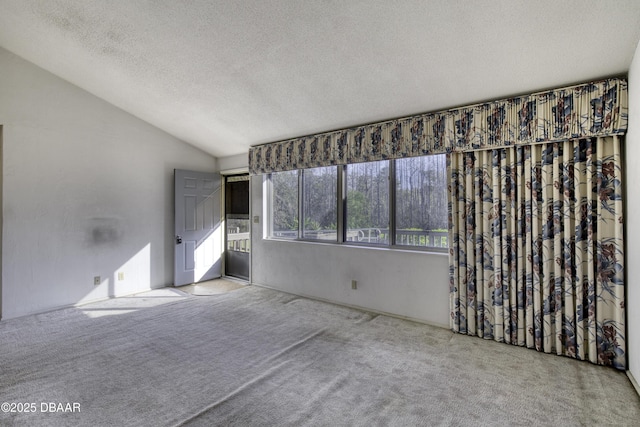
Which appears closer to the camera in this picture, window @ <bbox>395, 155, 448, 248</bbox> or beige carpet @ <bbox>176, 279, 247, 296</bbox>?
window @ <bbox>395, 155, 448, 248</bbox>

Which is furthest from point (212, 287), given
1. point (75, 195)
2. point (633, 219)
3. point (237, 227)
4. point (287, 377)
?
point (633, 219)

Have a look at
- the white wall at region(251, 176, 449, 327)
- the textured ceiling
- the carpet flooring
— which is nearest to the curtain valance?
the textured ceiling

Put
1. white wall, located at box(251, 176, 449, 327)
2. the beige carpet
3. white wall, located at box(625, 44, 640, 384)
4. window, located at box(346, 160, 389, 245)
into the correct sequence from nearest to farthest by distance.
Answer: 1. white wall, located at box(625, 44, 640, 384)
2. white wall, located at box(251, 176, 449, 327)
3. window, located at box(346, 160, 389, 245)
4. the beige carpet

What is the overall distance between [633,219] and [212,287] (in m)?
5.25

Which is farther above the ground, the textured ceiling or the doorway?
the textured ceiling

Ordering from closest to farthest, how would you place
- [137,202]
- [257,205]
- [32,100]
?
[32,100] < [137,202] < [257,205]

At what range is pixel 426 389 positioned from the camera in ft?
7.28

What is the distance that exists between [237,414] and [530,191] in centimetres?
299

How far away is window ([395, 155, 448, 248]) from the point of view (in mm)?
3514

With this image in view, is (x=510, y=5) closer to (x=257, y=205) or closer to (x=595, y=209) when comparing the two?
(x=595, y=209)

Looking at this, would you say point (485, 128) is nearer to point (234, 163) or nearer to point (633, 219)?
point (633, 219)

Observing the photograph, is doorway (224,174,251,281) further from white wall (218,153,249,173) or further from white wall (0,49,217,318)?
white wall (0,49,217,318)

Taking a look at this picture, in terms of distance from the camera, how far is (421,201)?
3664mm

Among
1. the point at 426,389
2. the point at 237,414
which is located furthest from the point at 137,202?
the point at 426,389
